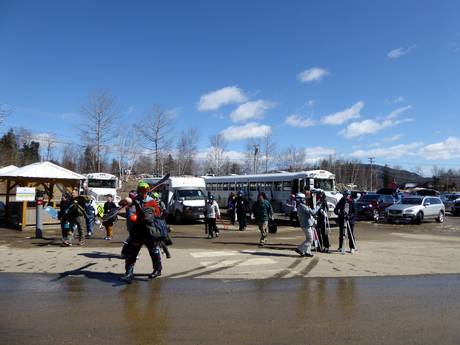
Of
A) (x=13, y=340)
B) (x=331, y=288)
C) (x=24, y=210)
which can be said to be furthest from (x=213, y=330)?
(x=24, y=210)

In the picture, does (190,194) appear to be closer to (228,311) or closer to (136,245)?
(136,245)

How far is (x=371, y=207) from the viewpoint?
2839cm

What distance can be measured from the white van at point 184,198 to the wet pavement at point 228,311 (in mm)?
15547

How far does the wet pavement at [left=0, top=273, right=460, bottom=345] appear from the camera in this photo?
5477 millimetres

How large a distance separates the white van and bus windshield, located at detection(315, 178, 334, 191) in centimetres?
689

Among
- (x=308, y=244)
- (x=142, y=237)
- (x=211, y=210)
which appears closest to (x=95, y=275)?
(x=142, y=237)

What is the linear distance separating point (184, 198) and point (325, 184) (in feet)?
28.8

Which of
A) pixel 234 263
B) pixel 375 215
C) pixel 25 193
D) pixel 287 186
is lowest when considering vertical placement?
pixel 234 263

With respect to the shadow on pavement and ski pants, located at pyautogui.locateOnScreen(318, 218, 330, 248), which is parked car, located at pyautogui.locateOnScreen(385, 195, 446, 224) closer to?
ski pants, located at pyautogui.locateOnScreen(318, 218, 330, 248)

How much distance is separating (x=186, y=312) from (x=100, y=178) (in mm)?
30207

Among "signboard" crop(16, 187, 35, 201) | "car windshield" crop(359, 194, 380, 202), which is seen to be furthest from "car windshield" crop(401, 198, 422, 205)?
"signboard" crop(16, 187, 35, 201)

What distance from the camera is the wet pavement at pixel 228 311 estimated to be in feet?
18.0

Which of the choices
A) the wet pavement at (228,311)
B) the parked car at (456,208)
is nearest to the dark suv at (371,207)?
the parked car at (456,208)

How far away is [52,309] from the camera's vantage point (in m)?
6.66
